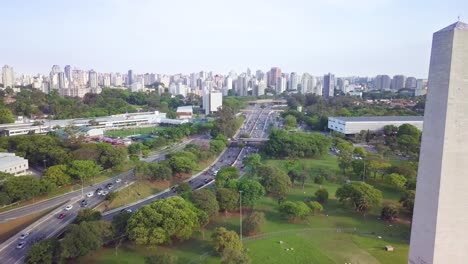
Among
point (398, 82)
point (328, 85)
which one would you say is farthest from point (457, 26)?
point (398, 82)

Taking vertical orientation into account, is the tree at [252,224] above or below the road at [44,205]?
above

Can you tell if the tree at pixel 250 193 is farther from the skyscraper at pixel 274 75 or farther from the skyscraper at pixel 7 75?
the skyscraper at pixel 274 75

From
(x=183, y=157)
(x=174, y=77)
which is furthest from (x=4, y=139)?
(x=174, y=77)

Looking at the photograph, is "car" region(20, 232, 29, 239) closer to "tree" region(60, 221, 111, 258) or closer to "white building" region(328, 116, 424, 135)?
"tree" region(60, 221, 111, 258)

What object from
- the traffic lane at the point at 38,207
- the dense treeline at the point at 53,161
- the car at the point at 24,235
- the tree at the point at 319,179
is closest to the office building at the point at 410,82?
the tree at the point at 319,179

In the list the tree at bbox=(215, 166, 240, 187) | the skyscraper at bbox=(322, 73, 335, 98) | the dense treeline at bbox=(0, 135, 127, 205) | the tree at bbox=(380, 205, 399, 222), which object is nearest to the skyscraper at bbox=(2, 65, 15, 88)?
the dense treeline at bbox=(0, 135, 127, 205)

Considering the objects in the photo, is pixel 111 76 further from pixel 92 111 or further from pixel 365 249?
pixel 365 249
